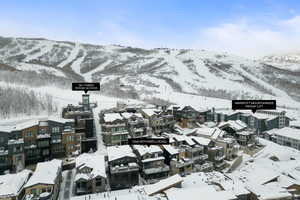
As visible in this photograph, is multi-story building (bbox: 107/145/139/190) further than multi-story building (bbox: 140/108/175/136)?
No

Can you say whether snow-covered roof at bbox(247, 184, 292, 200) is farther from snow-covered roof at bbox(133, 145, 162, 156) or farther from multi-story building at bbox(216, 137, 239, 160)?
snow-covered roof at bbox(133, 145, 162, 156)

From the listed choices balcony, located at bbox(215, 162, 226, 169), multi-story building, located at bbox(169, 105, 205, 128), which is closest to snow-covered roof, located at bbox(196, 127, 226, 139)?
balcony, located at bbox(215, 162, 226, 169)

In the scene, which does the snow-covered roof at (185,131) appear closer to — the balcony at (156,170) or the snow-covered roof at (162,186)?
the balcony at (156,170)

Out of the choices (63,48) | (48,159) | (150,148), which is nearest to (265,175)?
(150,148)

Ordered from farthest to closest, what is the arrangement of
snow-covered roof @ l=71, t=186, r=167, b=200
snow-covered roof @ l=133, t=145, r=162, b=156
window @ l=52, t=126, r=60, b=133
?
1. window @ l=52, t=126, r=60, b=133
2. snow-covered roof @ l=133, t=145, r=162, b=156
3. snow-covered roof @ l=71, t=186, r=167, b=200

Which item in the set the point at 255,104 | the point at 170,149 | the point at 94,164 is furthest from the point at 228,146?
the point at 94,164

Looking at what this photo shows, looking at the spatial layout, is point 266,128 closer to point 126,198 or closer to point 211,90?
point 126,198

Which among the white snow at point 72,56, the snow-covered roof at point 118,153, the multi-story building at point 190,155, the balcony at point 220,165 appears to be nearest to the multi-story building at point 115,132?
the snow-covered roof at point 118,153

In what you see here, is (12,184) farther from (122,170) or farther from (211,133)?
(211,133)
